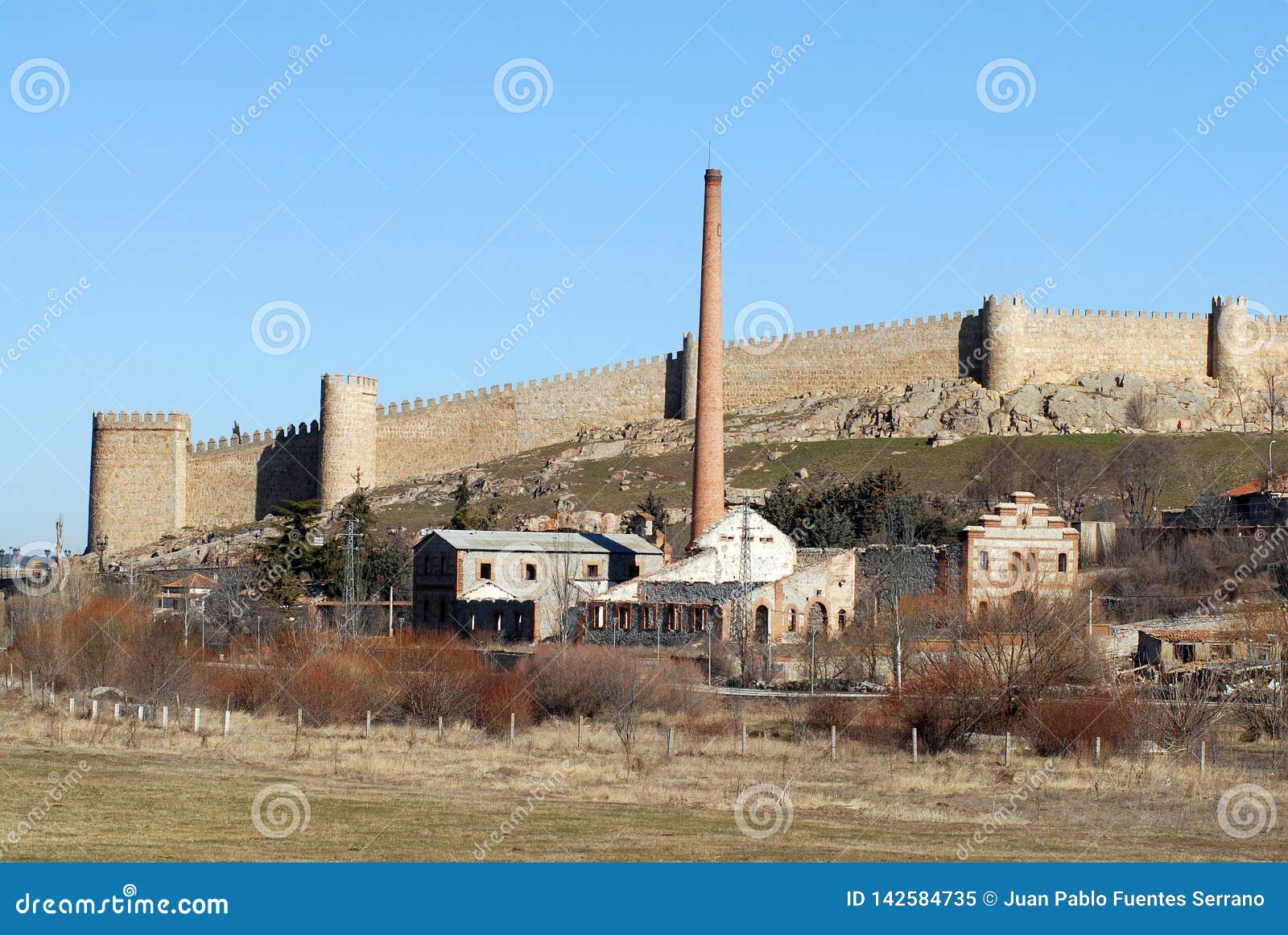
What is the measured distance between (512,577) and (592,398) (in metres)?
29.1

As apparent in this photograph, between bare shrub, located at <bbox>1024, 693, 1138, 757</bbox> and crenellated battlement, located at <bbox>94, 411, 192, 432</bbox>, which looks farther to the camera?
crenellated battlement, located at <bbox>94, 411, 192, 432</bbox>

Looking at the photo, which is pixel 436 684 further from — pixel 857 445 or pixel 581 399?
pixel 581 399

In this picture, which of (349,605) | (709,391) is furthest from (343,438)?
(349,605)

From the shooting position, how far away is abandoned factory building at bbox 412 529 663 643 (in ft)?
128

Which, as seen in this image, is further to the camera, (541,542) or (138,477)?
(138,477)

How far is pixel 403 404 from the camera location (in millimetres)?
68812

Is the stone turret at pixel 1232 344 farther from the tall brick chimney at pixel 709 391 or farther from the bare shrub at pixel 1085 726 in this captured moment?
the bare shrub at pixel 1085 726

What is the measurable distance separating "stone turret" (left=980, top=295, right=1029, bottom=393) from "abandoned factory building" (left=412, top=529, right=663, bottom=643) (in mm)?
25210

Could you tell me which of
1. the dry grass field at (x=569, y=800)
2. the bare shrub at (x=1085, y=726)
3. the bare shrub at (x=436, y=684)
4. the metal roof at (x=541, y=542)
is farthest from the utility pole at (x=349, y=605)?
the bare shrub at (x=1085, y=726)

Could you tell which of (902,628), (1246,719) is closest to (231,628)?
(902,628)

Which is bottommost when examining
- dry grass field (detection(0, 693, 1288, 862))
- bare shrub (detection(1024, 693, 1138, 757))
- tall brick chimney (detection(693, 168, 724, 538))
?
dry grass field (detection(0, 693, 1288, 862))

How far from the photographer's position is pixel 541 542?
41656mm

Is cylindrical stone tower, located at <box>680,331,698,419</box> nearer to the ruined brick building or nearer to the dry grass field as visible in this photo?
the ruined brick building

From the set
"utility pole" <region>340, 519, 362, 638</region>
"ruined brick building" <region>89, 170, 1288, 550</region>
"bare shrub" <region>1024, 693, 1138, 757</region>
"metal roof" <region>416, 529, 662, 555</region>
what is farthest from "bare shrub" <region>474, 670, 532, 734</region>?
"ruined brick building" <region>89, 170, 1288, 550</region>
